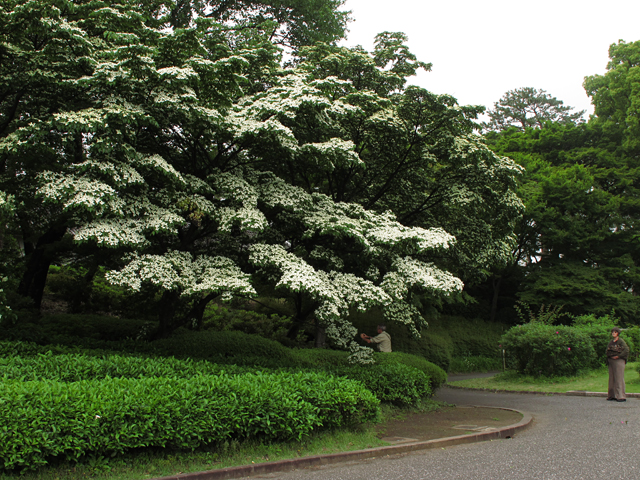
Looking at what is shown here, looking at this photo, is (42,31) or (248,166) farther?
(248,166)

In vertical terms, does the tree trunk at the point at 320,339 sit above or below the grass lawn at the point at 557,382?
above

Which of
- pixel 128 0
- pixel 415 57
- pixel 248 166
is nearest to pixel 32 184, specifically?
pixel 248 166

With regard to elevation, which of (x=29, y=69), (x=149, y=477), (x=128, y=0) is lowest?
(x=149, y=477)

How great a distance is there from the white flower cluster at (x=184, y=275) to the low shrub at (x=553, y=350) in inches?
418

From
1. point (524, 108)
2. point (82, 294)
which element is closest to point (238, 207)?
point (82, 294)

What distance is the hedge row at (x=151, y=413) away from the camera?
14.8ft

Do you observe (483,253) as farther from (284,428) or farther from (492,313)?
(492,313)

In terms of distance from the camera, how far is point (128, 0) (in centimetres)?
1098

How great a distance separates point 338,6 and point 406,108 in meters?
10.5

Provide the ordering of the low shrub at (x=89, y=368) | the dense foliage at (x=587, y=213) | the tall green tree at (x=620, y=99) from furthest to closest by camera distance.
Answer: the tall green tree at (x=620, y=99), the dense foliage at (x=587, y=213), the low shrub at (x=89, y=368)

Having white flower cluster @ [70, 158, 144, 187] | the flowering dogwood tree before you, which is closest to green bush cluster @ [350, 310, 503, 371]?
the flowering dogwood tree

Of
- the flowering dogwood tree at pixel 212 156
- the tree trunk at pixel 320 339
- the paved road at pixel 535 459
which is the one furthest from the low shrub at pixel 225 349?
the paved road at pixel 535 459

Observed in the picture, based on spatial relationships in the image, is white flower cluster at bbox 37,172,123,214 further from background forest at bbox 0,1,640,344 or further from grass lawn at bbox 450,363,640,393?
grass lawn at bbox 450,363,640,393

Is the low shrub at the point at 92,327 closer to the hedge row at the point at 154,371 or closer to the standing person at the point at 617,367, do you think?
the hedge row at the point at 154,371
